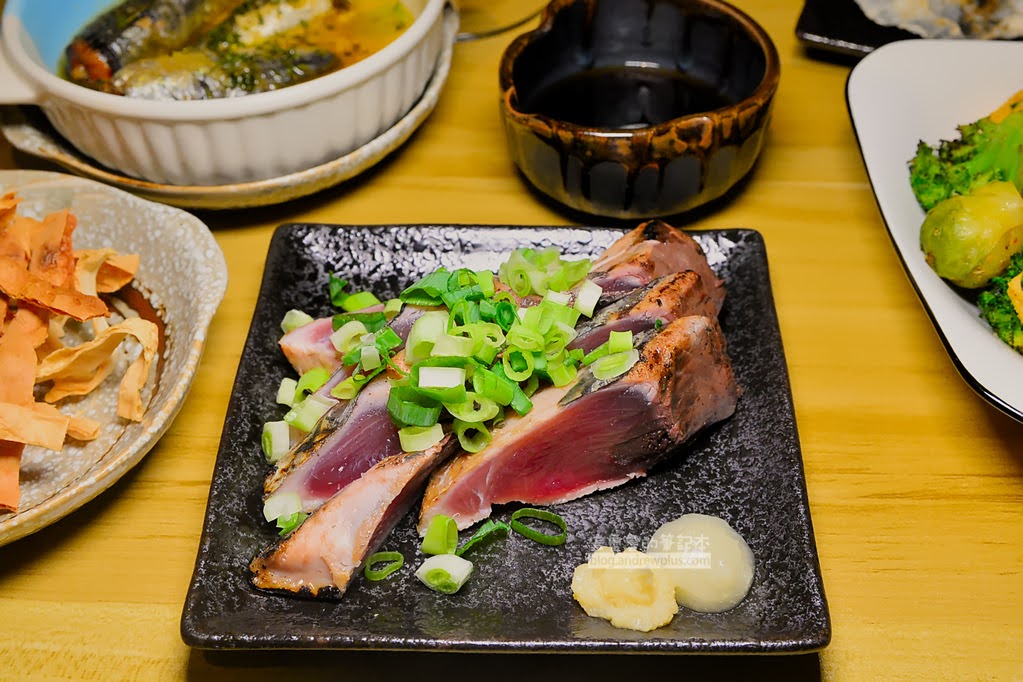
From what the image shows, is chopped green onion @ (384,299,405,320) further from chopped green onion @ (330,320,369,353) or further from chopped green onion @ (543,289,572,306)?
chopped green onion @ (543,289,572,306)

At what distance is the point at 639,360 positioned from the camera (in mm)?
1708

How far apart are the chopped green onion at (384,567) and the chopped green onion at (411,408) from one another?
0.78 feet

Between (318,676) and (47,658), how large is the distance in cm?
49

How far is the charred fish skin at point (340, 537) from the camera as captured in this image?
1620mm

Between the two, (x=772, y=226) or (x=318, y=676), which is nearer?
(x=318, y=676)

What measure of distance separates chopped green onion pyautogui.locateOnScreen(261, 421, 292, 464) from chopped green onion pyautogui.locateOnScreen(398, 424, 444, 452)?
29cm

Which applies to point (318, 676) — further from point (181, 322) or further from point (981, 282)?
point (981, 282)

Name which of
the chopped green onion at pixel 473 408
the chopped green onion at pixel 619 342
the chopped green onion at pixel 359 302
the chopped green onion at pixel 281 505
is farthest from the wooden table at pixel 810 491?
the chopped green onion at pixel 619 342

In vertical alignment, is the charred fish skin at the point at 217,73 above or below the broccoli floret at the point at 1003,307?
above

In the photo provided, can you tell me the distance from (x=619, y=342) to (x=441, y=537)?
49cm

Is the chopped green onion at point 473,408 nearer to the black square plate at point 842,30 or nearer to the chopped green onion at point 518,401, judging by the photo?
the chopped green onion at point 518,401

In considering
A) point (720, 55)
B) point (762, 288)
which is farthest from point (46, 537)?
point (720, 55)

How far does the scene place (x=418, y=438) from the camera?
1721mm

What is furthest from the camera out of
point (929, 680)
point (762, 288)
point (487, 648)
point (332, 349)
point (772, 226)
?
point (772, 226)
